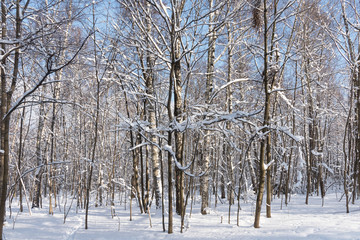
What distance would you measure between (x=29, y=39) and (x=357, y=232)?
655 cm

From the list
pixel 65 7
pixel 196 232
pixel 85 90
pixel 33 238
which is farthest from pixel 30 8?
pixel 85 90

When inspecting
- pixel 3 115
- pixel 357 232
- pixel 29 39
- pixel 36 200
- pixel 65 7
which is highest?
pixel 65 7

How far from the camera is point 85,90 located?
1354cm

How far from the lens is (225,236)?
5.18m

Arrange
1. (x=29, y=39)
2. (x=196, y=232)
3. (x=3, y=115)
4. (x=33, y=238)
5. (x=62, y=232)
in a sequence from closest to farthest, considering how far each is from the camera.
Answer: (x=29, y=39) < (x=3, y=115) < (x=196, y=232) < (x=33, y=238) < (x=62, y=232)

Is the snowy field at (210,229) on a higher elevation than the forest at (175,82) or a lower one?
lower

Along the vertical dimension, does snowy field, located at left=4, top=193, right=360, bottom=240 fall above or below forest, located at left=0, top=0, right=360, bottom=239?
below

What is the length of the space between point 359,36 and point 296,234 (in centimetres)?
688

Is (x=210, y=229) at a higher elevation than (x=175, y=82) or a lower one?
lower

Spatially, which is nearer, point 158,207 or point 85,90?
point 158,207

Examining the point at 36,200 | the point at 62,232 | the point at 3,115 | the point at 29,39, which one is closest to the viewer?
the point at 29,39

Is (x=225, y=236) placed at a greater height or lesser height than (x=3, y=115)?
lesser

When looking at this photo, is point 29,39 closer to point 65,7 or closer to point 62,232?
point 65,7

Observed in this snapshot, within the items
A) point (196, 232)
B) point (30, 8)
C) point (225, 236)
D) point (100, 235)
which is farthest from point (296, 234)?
point (30, 8)
